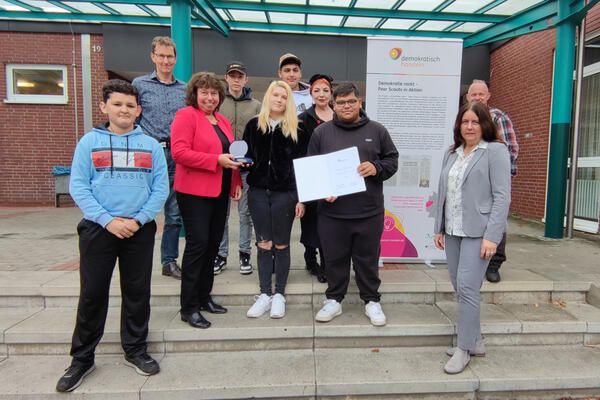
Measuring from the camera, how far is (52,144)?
9.17m

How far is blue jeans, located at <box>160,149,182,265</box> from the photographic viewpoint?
3699 mm

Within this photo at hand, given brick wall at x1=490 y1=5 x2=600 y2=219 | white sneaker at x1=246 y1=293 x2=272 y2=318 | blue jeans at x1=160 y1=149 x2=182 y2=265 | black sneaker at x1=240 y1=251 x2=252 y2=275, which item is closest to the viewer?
white sneaker at x1=246 y1=293 x2=272 y2=318

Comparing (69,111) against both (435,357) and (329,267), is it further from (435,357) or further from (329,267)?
(435,357)

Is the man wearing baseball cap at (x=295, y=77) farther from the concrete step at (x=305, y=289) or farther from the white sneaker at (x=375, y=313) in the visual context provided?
the white sneaker at (x=375, y=313)

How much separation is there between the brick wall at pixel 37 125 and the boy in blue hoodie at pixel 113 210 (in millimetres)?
7603

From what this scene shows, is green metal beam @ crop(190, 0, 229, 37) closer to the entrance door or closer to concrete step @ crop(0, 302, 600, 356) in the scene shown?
concrete step @ crop(0, 302, 600, 356)

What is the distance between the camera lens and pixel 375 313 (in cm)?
320

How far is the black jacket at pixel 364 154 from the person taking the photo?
10.3 feet

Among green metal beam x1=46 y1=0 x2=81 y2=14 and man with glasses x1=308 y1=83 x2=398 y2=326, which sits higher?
green metal beam x1=46 y1=0 x2=81 y2=14

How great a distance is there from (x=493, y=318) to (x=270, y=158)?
2376 mm

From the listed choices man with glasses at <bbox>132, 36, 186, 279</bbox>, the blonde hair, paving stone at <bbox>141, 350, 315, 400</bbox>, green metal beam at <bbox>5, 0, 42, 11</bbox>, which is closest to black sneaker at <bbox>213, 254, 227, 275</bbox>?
man with glasses at <bbox>132, 36, 186, 279</bbox>

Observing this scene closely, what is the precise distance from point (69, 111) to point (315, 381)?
30.0 feet

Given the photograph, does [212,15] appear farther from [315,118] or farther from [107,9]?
[315,118]

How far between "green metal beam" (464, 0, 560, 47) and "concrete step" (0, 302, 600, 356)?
16.2 feet
